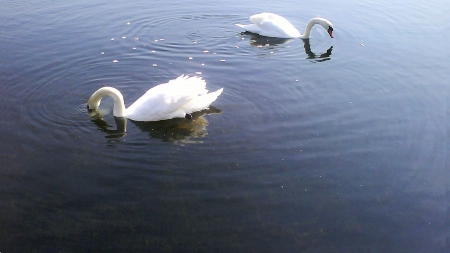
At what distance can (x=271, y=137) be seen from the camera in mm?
10258

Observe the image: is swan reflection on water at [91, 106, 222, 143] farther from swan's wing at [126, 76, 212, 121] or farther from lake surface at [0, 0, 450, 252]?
swan's wing at [126, 76, 212, 121]

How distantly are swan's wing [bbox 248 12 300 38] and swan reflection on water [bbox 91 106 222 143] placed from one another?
22.6 feet

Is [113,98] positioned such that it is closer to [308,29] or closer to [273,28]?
[273,28]

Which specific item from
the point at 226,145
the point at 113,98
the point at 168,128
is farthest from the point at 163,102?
the point at 226,145

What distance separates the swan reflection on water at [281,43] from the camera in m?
15.6

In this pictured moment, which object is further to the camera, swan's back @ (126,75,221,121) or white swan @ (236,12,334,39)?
white swan @ (236,12,334,39)

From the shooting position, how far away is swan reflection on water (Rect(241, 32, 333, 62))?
51.1 feet

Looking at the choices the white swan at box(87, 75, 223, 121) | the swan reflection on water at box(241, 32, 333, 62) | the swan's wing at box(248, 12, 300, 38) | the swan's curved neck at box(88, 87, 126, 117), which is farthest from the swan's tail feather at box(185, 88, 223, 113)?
the swan's wing at box(248, 12, 300, 38)

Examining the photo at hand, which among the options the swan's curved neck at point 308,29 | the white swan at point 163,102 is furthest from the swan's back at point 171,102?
the swan's curved neck at point 308,29

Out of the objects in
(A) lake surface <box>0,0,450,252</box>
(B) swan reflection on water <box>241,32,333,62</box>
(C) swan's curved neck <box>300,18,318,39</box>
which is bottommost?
(A) lake surface <box>0,0,450,252</box>

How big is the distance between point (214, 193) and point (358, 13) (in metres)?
14.4

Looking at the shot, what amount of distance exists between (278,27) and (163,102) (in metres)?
7.82

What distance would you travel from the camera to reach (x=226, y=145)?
32.4 ft

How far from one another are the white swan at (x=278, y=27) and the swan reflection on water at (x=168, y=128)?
691cm
